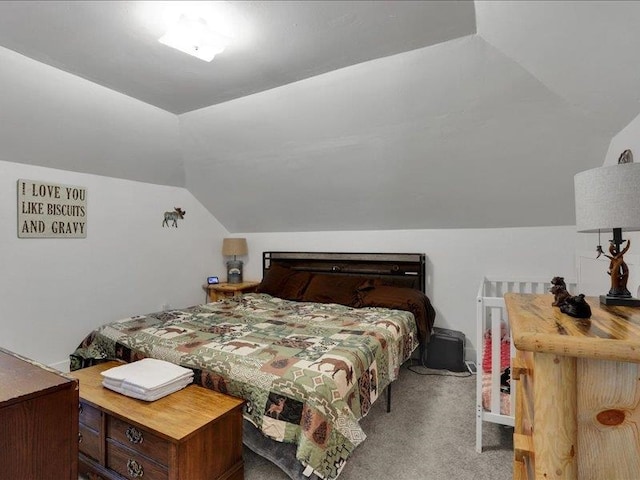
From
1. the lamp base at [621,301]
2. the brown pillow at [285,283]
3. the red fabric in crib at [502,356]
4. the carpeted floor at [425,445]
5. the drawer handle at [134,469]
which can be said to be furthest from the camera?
the brown pillow at [285,283]

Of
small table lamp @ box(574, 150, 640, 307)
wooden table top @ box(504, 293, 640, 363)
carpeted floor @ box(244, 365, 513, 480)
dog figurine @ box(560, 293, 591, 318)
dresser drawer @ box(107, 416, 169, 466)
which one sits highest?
small table lamp @ box(574, 150, 640, 307)

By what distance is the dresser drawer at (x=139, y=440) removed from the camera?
146 cm

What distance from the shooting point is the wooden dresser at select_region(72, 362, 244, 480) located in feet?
4.73

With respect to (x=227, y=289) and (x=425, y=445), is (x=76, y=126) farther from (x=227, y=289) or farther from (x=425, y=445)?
(x=425, y=445)

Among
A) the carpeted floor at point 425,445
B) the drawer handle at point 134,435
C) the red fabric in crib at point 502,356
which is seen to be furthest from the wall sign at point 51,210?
the red fabric in crib at point 502,356

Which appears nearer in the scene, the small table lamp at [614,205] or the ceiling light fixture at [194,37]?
the small table lamp at [614,205]

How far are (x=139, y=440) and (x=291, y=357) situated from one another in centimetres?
79

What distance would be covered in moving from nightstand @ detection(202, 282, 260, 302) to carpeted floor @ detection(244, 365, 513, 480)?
2247 millimetres

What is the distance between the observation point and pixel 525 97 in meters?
2.13

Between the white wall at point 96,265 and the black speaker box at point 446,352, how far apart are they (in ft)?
9.66

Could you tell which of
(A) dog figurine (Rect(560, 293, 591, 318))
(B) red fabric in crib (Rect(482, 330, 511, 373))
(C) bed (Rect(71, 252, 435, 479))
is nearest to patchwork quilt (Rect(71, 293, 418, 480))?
(C) bed (Rect(71, 252, 435, 479))

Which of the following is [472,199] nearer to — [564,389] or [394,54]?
[394,54]

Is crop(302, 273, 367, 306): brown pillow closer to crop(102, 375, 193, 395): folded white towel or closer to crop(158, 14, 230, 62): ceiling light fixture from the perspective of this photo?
crop(102, 375, 193, 395): folded white towel

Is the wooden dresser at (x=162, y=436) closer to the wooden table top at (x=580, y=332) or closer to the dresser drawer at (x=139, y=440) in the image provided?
the dresser drawer at (x=139, y=440)
